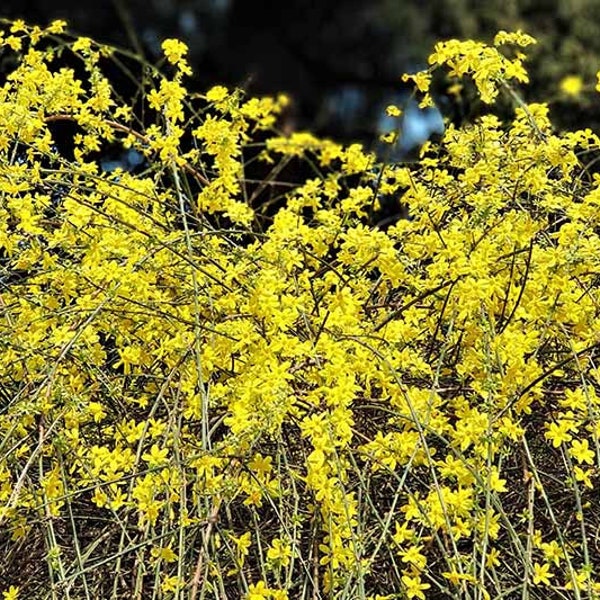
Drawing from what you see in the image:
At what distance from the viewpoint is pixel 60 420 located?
1883 mm

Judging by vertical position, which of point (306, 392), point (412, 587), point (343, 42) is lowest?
point (412, 587)

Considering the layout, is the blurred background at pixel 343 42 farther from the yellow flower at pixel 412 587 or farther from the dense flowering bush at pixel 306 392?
the yellow flower at pixel 412 587

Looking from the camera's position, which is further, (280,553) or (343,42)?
(343,42)

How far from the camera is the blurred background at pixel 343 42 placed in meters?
4.94

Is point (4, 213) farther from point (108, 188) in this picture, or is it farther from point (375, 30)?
point (375, 30)

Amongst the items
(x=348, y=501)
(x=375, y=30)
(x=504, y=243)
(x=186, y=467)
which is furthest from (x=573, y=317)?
(x=375, y=30)

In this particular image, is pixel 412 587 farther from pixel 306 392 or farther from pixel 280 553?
pixel 306 392

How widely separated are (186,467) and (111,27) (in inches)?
140

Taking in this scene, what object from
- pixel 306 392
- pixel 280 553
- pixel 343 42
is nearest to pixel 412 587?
pixel 280 553

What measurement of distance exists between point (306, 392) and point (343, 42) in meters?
4.05

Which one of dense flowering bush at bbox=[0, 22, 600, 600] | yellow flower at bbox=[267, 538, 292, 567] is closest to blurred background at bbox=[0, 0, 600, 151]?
dense flowering bush at bbox=[0, 22, 600, 600]

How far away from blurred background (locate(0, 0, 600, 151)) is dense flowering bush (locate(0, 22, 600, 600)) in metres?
2.50

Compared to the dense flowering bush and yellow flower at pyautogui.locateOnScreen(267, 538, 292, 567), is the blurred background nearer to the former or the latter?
the dense flowering bush

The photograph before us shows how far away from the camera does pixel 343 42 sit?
5.65 m
